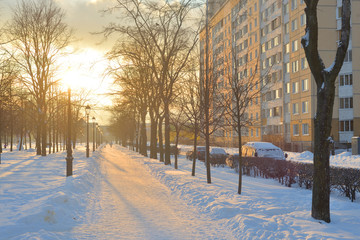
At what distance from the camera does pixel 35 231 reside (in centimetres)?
681

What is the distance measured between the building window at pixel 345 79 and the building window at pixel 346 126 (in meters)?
4.92

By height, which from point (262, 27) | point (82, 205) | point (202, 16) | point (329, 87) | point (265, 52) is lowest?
point (82, 205)

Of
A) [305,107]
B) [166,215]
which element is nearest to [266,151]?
[166,215]

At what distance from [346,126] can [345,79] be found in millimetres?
6109

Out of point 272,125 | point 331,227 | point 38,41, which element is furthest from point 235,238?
point 272,125

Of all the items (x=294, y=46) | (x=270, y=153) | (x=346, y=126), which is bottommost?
(x=270, y=153)

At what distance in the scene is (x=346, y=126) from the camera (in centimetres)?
4431

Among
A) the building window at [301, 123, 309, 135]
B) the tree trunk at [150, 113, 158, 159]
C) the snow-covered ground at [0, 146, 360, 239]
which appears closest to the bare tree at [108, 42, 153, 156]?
the tree trunk at [150, 113, 158, 159]

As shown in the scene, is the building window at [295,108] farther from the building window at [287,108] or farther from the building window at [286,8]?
the building window at [286,8]

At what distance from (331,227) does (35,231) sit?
5895 millimetres

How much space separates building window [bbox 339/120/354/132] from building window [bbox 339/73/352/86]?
16.1ft

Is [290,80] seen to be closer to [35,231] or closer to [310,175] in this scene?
[310,175]

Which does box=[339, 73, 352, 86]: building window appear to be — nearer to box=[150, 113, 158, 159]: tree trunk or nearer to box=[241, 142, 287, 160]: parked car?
box=[150, 113, 158, 159]: tree trunk

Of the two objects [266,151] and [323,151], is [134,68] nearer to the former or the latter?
[266,151]
